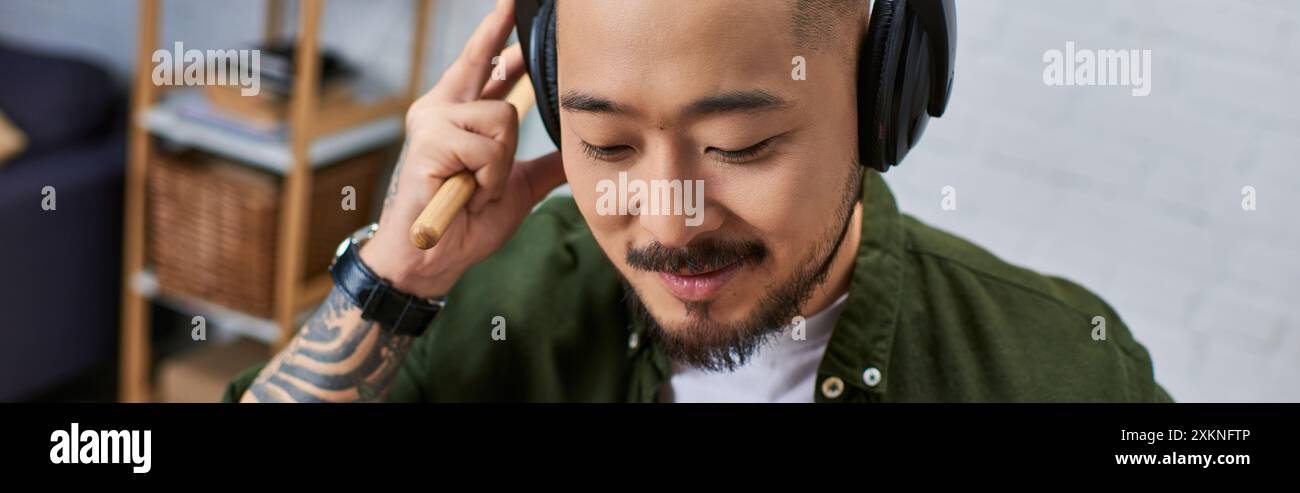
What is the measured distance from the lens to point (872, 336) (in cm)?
→ 103

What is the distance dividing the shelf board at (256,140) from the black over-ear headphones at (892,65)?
4.43 ft

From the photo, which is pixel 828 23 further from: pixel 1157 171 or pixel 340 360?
pixel 1157 171

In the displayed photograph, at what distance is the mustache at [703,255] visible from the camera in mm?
845

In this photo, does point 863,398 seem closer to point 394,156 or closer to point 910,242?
point 910,242

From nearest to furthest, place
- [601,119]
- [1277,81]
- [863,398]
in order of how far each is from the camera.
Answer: [601,119] < [863,398] < [1277,81]

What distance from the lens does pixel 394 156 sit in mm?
2467

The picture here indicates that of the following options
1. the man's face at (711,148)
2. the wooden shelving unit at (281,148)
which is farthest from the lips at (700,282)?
the wooden shelving unit at (281,148)

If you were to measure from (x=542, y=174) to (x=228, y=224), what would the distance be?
1.38 metres

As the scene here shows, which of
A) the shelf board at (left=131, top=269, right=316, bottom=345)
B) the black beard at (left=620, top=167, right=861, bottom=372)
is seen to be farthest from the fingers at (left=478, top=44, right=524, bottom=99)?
the shelf board at (left=131, top=269, right=316, bottom=345)

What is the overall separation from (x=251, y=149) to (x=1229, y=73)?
1.66m

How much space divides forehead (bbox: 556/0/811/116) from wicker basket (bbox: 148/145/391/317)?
1.55 meters

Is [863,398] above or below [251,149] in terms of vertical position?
below
